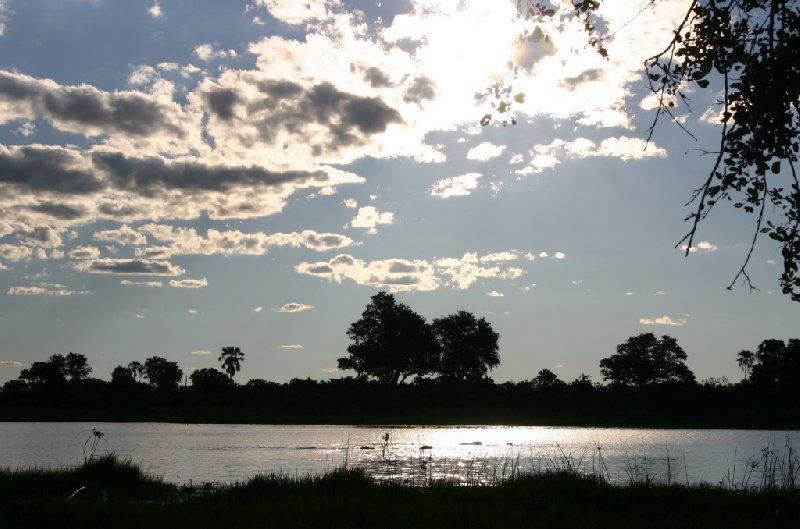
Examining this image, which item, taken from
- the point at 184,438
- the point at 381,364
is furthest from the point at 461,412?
the point at 184,438

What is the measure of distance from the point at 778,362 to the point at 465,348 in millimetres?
59013

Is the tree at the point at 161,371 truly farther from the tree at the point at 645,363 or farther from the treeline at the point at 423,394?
the tree at the point at 645,363

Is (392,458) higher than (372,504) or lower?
lower

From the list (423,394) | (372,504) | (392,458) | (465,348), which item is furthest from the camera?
(465,348)

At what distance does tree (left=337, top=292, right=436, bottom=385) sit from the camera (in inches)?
4835

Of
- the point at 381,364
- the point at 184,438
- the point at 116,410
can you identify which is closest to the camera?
the point at 184,438

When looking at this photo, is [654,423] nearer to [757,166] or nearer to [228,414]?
[228,414]

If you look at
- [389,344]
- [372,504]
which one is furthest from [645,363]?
[372,504]

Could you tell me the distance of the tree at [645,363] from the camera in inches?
5876

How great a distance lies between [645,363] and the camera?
149 m

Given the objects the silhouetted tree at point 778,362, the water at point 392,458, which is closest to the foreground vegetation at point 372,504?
the water at point 392,458

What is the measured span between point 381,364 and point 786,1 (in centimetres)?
11444

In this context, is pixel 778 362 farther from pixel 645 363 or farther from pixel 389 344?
pixel 389 344

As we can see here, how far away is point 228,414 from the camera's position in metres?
96.9
